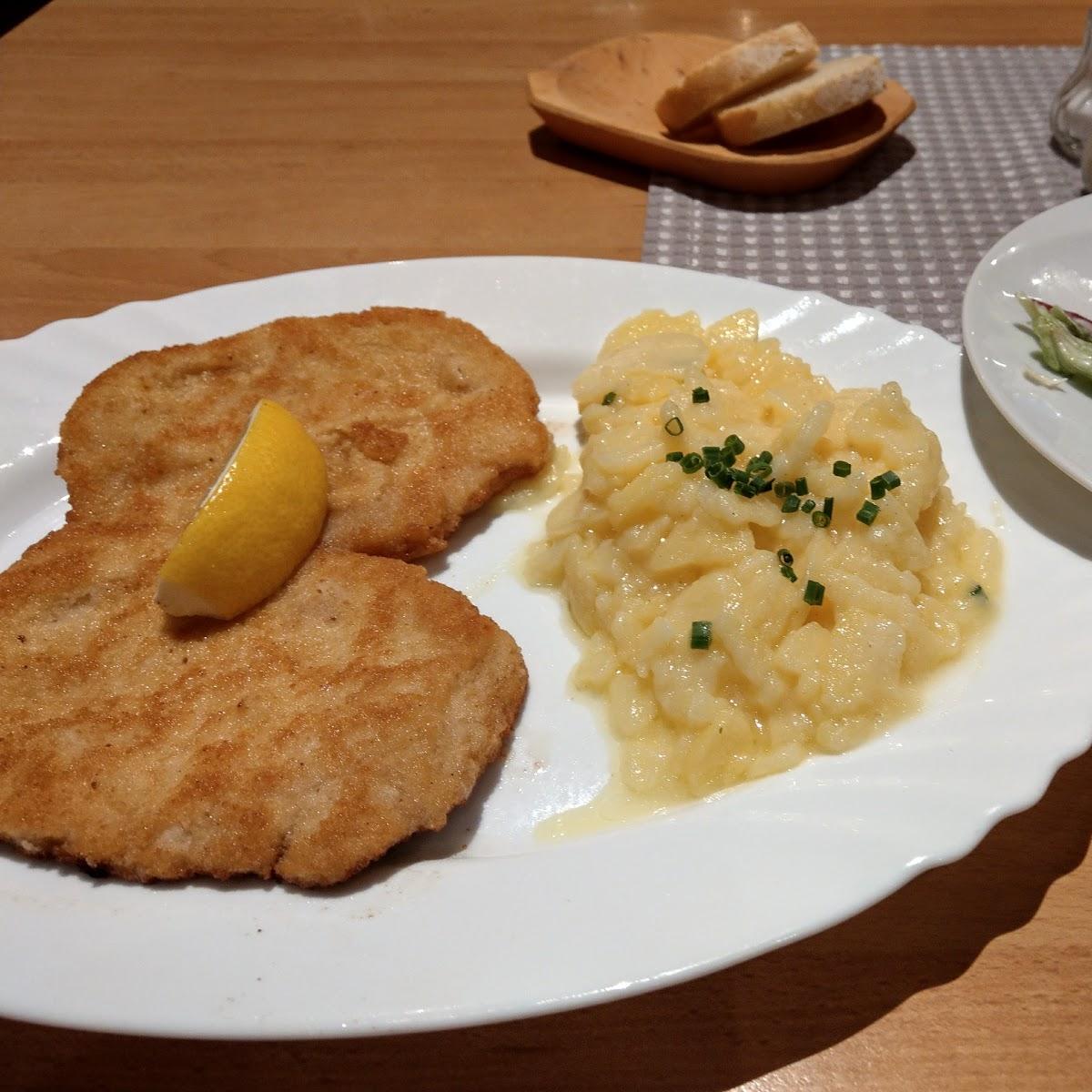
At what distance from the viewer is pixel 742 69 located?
3.69 m

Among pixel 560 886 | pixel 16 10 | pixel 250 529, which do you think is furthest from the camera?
pixel 16 10

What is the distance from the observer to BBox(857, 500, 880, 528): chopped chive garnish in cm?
206

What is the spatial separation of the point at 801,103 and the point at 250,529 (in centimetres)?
292

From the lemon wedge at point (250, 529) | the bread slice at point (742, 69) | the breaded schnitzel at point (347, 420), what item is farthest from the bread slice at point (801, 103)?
the lemon wedge at point (250, 529)

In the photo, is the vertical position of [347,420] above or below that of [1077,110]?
above

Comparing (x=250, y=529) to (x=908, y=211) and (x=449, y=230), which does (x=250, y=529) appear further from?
(x=908, y=211)

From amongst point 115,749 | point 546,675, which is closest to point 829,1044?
point 546,675

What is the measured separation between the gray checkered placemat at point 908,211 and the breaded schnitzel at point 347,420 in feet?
4.18

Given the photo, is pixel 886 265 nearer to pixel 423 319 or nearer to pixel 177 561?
pixel 423 319

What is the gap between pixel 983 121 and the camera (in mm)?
4262

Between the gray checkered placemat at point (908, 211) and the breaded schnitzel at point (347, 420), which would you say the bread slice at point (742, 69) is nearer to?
the gray checkered placemat at point (908, 211)

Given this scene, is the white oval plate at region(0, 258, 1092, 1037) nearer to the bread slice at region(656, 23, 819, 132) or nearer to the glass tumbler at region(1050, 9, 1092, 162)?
the bread slice at region(656, 23, 819, 132)

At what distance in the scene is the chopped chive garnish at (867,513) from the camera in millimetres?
2057

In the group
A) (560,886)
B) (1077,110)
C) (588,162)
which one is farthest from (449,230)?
(560,886)
